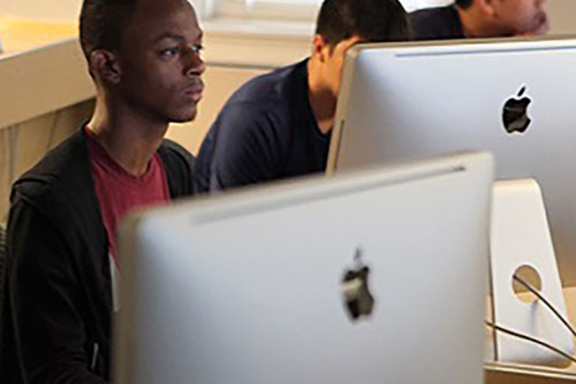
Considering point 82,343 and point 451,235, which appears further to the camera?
point 82,343

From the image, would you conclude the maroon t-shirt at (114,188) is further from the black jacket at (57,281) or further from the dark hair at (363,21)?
the dark hair at (363,21)

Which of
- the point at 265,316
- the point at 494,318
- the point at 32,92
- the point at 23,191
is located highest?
the point at 32,92

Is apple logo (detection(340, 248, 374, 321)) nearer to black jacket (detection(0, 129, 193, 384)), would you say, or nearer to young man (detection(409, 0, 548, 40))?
black jacket (detection(0, 129, 193, 384))

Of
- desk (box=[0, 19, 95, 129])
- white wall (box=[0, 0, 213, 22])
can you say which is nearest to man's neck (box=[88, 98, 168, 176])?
desk (box=[0, 19, 95, 129])

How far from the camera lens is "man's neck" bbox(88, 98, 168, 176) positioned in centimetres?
177

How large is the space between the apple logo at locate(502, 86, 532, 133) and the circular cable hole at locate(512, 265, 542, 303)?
0.58 ft

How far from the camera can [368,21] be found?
2016 mm

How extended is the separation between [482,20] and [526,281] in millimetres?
1107

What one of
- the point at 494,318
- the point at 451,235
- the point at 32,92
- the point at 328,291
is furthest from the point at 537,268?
the point at 32,92

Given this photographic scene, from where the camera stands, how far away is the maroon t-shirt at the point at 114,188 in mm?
1703

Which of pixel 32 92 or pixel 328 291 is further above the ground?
pixel 32 92

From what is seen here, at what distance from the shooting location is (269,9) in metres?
3.39

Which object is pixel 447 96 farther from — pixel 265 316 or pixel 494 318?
pixel 265 316

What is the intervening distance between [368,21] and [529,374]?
34.6 inches
